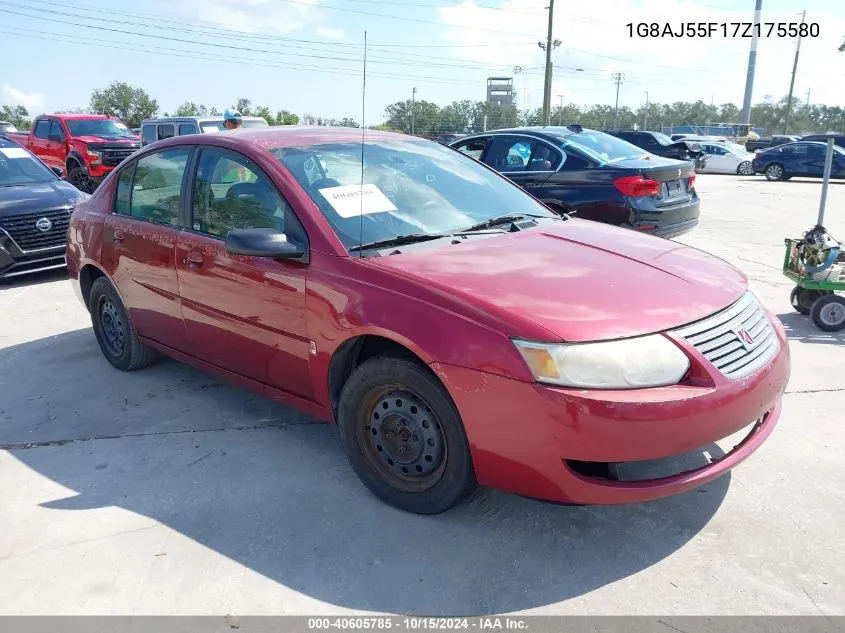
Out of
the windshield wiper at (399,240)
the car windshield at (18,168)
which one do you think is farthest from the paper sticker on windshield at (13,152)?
the windshield wiper at (399,240)

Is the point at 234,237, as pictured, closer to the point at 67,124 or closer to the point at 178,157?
the point at 178,157

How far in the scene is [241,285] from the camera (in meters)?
3.46

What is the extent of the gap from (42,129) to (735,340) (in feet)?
56.9

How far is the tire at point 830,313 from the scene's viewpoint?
5.38 metres

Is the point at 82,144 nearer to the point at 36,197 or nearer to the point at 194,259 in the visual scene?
the point at 36,197

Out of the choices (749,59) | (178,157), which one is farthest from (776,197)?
(749,59)

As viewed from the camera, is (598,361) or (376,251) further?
(376,251)

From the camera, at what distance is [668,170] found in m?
6.88

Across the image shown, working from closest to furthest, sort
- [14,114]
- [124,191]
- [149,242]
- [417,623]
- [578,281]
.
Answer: [417,623], [578,281], [149,242], [124,191], [14,114]

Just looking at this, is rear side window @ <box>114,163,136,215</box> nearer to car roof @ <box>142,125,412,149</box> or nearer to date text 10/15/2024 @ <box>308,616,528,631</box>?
car roof @ <box>142,125,412,149</box>

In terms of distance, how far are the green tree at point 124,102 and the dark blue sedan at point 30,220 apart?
5043 centimetres

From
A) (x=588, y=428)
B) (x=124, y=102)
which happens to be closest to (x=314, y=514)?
(x=588, y=428)

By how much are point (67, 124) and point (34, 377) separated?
12.8 metres

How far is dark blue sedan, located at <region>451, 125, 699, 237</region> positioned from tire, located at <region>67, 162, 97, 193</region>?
10.8 meters
